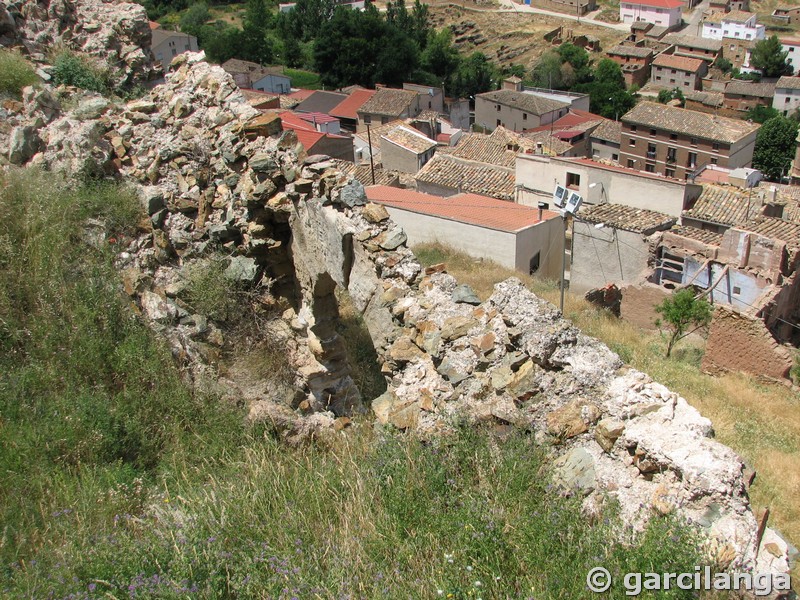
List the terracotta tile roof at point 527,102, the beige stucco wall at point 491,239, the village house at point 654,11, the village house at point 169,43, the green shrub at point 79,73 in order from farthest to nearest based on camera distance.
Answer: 1. the village house at point 654,11
2. the terracotta tile roof at point 527,102
3. the village house at point 169,43
4. the beige stucco wall at point 491,239
5. the green shrub at point 79,73

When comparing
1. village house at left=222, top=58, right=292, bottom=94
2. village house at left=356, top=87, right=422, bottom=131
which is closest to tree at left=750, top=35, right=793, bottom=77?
village house at left=356, top=87, right=422, bottom=131

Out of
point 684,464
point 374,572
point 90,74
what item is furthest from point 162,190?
point 684,464

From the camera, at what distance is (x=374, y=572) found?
3527mm

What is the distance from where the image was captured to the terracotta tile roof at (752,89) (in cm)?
5516

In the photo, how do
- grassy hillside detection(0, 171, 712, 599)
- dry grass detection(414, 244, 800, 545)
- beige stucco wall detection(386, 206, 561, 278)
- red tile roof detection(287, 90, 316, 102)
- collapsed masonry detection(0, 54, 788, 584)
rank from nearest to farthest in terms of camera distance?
grassy hillside detection(0, 171, 712, 599) → collapsed masonry detection(0, 54, 788, 584) → dry grass detection(414, 244, 800, 545) → beige stucco wall detection(386, 206, 561, 278) → red tile roof detection(287, 90, 316, 102)

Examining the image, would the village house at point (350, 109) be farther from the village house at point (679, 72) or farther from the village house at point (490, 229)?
the village house at point (679, 72)

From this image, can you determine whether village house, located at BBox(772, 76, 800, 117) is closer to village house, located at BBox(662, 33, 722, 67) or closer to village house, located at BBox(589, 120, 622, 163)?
village house, located at BBox(662, 33, 722, 67)

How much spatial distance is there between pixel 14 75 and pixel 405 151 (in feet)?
74.8

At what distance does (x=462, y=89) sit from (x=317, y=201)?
170 feet

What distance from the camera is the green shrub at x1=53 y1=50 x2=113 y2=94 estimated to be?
8.88 metres

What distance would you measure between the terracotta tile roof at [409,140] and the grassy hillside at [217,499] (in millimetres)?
25221

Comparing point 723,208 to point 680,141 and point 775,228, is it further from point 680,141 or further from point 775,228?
point 680,141

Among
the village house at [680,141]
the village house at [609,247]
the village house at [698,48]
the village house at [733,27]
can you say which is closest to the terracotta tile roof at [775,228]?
the village house at [609,247]

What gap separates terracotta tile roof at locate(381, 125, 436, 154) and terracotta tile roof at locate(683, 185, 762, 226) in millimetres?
11994
